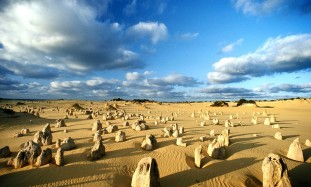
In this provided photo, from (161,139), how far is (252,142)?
524 centimetres

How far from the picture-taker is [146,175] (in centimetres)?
711

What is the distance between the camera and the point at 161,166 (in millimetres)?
9406

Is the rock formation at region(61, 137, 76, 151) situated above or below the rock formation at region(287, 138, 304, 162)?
above

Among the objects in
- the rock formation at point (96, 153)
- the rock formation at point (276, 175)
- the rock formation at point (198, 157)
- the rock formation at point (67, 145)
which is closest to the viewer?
the rock formation at point (276, 175)

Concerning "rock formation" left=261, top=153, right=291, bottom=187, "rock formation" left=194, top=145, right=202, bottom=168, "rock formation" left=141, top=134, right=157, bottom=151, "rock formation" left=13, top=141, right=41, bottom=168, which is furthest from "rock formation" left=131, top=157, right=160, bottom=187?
"rock formation" left=13, top=141, right=41, bottom=168

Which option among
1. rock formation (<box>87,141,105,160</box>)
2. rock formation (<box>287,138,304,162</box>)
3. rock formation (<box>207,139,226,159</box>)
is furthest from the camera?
rock formation (<box>287,138,304,162</box>)

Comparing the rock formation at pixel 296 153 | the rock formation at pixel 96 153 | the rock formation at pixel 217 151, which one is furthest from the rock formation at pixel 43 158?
the rock formation at pixel 296 153

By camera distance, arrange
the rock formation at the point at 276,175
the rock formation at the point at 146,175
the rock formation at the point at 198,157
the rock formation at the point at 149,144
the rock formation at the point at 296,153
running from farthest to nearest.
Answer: the rock formation at the point at 149,144 → the rock formation at the point at 296,153 → the rock formation at the point at 198,157 → the rock formation at the point at 276,175 → the rock formation at the point at 146,175

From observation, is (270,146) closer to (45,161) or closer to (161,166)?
(161,166)

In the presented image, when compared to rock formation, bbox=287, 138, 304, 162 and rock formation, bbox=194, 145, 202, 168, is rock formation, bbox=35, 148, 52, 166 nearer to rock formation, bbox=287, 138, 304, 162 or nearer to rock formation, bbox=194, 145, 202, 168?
rock formation, bbox=194, 145, 202, 168

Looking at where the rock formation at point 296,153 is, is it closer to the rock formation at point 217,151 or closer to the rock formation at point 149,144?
the rock formation at point 217,151

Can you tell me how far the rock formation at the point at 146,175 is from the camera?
7.09 metres

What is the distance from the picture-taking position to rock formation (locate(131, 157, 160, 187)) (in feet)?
23.2

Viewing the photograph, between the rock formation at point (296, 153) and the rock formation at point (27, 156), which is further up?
the rock formation at point (27, 156)
